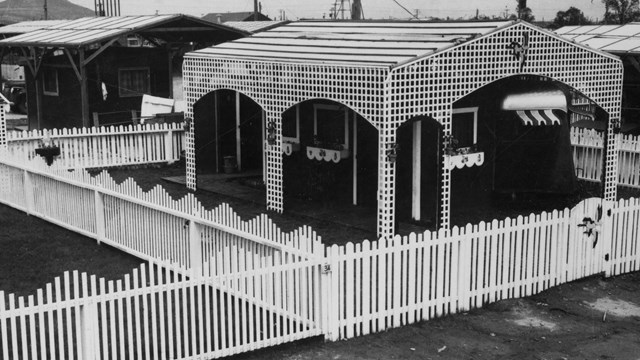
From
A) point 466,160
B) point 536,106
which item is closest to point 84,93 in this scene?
point 466,160

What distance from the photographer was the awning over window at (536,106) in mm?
16719

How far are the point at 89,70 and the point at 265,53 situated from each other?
40.0 feet

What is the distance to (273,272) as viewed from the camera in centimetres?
891

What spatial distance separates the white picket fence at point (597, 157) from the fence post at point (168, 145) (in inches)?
430

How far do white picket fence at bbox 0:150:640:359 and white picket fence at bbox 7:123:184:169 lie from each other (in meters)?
7.61

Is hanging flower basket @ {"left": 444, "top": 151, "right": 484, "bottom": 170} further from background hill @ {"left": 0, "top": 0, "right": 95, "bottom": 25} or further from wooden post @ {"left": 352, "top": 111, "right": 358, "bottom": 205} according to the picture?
background hill @ {"left": 0, "top": 0, "right": 95, "bottom": 25}

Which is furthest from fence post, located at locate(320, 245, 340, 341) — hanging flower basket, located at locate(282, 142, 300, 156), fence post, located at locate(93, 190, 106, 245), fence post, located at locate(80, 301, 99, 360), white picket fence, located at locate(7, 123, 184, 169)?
white picket fence, located at locate(7, 123, 184, 169)

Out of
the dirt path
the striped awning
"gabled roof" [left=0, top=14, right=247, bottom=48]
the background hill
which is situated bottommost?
the dirt path

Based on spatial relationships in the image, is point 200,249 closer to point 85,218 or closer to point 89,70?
point 85,218

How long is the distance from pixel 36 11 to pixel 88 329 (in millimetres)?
70110

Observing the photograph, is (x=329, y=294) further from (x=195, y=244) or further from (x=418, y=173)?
(x=418, y=173)

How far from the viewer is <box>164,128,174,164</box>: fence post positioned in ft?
77.8

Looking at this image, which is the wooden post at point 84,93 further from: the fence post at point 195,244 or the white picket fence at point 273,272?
the fence post at point 195,244

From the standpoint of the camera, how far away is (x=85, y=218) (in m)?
14.2
